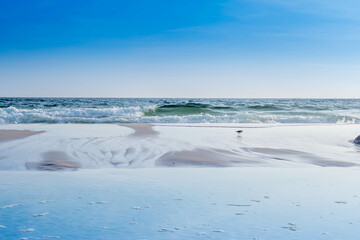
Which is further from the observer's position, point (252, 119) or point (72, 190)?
point (252, 119)

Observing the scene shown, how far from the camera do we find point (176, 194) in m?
4.25

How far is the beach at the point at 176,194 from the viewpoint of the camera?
311 cm

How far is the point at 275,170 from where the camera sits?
608cm

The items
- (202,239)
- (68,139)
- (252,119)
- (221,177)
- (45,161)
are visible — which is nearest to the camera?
(202,239)

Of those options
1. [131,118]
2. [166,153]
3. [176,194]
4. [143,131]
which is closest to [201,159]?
[166,153]

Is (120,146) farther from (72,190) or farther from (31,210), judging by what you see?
(31,210)

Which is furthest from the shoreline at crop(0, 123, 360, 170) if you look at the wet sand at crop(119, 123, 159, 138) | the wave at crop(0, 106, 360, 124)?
the wave at crop(0, 106, 360, 124)

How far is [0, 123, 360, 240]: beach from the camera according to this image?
10.2ft

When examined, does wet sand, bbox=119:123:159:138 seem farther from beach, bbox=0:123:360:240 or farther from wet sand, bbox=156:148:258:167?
wet sand, bbox=156:148:258:167

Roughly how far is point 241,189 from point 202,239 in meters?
1.79

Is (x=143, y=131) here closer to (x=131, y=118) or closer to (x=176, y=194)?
(x=176, y=194)

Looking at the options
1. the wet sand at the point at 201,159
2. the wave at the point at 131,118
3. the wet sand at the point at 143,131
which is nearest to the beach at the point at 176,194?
the wet sand at the point at 201,159

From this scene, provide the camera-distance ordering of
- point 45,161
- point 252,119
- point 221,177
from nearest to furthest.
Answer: point 221,177 → point 45,161 → point 252,119

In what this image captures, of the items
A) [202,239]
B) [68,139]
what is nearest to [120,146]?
[68,139]
